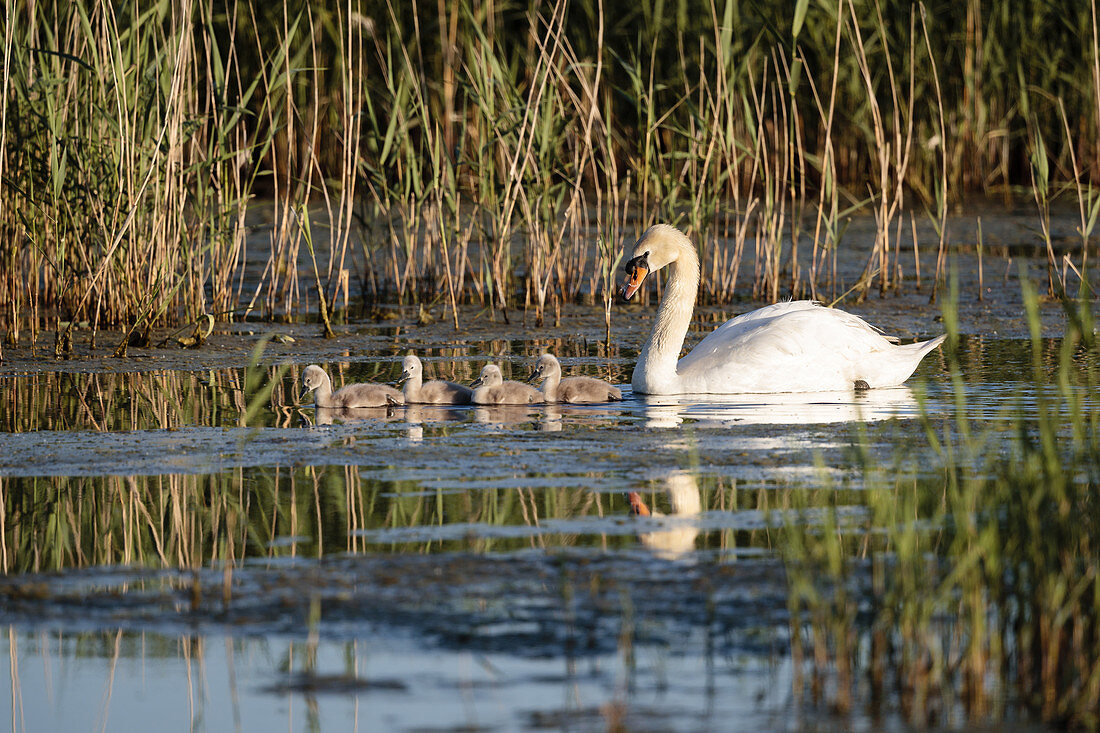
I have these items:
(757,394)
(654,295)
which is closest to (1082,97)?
(654,295)

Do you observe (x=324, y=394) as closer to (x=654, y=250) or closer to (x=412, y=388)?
(x=412, y=388)

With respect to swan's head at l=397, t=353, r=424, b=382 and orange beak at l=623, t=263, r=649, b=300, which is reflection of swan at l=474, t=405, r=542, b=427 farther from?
orange beak at l=623, t=263, r=649, b=300

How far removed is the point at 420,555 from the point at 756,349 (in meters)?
3.40

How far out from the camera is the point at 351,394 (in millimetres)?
7656

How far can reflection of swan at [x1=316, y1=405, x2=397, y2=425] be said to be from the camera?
7414mm

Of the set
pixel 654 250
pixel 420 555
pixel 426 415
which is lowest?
pixel 420 555

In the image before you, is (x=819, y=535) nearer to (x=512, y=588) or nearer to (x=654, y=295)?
(x=512, y=588)

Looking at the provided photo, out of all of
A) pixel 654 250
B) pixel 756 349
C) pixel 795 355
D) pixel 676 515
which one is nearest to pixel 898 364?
pixel 795 355

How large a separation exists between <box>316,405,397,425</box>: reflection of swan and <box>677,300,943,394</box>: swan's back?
4.93 ft

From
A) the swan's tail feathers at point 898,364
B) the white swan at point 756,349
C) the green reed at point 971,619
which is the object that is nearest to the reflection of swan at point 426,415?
the white swan at point 756,349

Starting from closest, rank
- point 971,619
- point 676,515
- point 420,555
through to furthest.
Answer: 1. point 971,619
2. point 420,555
3. point 676,515

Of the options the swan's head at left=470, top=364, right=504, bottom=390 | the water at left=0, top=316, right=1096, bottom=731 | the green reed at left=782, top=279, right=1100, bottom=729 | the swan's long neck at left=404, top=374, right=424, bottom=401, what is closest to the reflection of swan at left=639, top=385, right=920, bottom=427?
the water at left=0, top=316, right=1096, bottom=731

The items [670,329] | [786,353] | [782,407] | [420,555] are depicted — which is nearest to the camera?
[420,555]

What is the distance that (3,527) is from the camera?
5.39m
